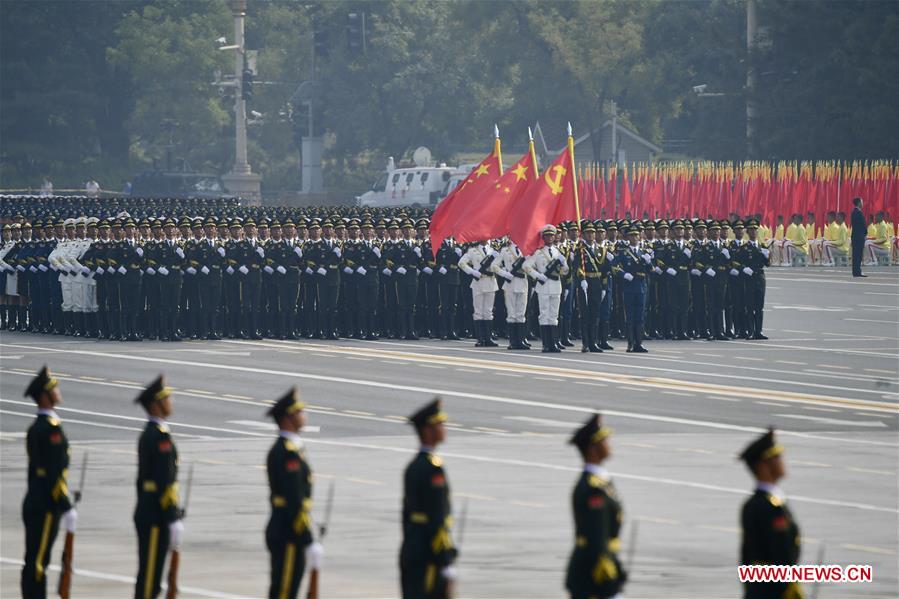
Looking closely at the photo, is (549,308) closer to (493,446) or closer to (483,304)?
(483,304)

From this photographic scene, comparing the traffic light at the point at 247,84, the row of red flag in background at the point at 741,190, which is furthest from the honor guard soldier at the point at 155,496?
the traffic light at the point at 247,84

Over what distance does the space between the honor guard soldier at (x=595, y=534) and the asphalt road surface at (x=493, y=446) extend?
3.74 meters

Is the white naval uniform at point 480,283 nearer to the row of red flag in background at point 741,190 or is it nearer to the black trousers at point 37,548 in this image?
the row of red flag in background at point 741,190

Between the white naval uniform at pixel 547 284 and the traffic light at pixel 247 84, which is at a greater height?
the traffic light at pixel 247 84

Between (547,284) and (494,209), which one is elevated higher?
(494,209)

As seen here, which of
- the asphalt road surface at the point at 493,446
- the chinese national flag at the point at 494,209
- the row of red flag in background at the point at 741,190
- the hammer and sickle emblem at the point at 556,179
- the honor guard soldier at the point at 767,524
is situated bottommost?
the asphalt road surface at the point at 493,446

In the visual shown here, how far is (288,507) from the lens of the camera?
1112cm

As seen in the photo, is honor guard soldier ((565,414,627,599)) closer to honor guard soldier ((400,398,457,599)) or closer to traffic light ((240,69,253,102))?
honor guard soldier ((400,398,457,599))

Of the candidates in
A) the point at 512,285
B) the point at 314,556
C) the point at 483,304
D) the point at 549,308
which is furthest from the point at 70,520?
the point at 483,304

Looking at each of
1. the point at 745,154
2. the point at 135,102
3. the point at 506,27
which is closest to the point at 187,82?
the point at 135,102

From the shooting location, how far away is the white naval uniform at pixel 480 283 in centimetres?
3125

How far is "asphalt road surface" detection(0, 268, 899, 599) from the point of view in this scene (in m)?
14.6

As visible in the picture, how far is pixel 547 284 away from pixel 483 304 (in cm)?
161

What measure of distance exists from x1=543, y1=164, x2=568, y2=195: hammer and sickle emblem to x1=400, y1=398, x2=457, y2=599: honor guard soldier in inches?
817
